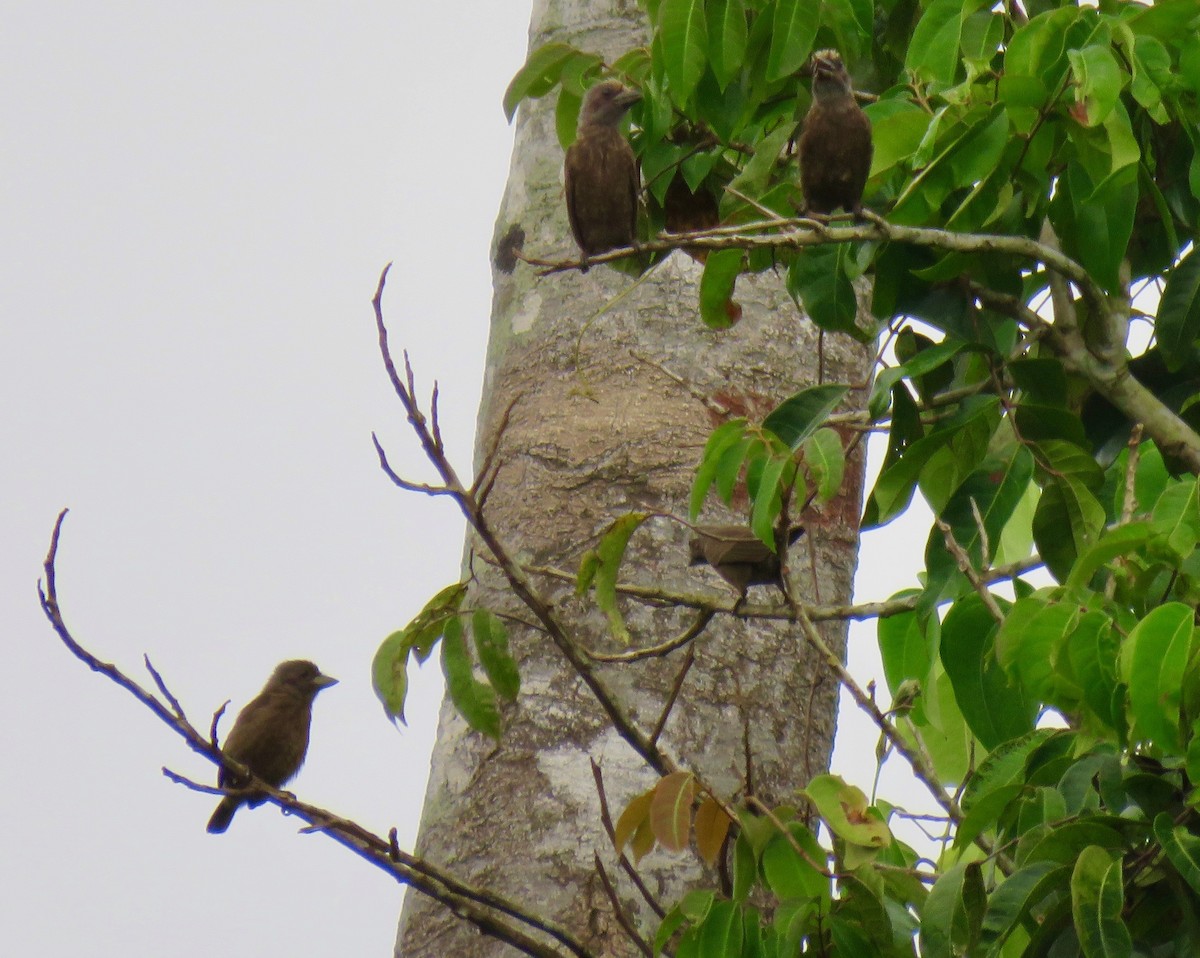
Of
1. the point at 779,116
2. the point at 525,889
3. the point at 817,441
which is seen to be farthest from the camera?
the point at 779,116

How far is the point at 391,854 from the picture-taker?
8.40 feet

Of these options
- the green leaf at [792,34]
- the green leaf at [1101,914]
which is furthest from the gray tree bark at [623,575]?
the green leaf at [1101,914]

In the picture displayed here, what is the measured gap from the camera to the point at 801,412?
283 cm

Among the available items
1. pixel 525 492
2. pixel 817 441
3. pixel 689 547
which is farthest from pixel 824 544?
pixel 817 441

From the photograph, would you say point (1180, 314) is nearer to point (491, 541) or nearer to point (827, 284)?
point (827, 284)

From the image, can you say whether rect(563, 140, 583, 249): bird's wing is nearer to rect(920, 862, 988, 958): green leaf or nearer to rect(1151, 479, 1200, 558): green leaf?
rect(1151, 479, 1200, 558): green leaf

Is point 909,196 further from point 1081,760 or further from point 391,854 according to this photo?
point 391,854

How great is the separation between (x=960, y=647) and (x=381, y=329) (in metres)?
1.13

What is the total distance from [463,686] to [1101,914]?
1209mm

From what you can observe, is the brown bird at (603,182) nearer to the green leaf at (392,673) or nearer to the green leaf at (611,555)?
the green leaf at (611,555)

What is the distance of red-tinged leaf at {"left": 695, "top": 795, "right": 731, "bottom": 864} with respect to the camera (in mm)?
2512

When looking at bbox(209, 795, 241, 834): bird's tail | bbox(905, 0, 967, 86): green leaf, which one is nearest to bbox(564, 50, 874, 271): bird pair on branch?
bbox(905, 0, 967, 86): green leaf

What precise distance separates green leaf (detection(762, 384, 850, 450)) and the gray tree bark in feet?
0.95

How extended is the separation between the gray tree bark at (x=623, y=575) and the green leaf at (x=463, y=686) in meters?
0.37
